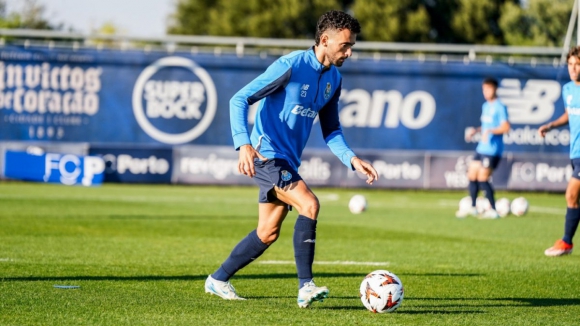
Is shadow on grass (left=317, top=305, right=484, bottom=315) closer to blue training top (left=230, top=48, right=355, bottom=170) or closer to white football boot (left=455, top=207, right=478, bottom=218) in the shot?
blue training top (left=230, top=48, right=355, bottom=170)

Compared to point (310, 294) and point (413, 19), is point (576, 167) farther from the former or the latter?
point (413, 19)

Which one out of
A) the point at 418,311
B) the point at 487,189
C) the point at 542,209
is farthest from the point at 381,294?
the point at 542,209

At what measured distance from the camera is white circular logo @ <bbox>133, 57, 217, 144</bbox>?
93.0ft

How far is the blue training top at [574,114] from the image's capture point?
11.9 m

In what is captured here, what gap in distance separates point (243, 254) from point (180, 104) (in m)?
21.0

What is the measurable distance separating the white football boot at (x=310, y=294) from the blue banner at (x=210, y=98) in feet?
→ 68.8

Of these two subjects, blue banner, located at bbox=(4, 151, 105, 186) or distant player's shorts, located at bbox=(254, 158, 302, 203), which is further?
blue banner, located at bbox=(4, 151, 105, 186)

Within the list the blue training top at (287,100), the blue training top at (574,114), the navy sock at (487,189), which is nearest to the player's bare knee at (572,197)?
the blue training top at (574,114)

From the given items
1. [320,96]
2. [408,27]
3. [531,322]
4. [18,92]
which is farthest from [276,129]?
[408,27]

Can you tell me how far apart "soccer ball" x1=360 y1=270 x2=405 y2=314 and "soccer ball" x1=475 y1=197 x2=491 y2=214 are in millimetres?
11999

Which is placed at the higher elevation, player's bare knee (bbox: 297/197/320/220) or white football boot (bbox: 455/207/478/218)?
player's bare knee (bbox: 297/197/320/220)

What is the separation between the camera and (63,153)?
2638cm

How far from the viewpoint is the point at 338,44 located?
741 cm

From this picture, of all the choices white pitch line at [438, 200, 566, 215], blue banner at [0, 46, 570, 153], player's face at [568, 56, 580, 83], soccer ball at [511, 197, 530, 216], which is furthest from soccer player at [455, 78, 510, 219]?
blue banner at [0, 46, 570, 153]
